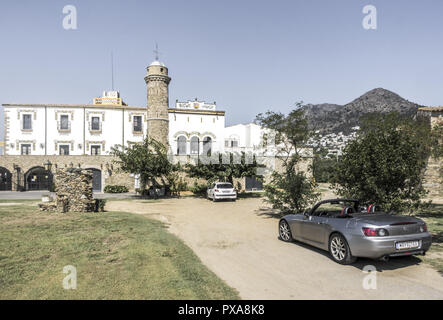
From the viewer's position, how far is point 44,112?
Result: 32.1 metres

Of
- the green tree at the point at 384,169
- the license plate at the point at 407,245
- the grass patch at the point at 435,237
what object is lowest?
the grass patch at the point at 435,237

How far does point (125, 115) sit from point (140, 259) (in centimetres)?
3058

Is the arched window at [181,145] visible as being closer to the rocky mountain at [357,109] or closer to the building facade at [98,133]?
the building facade at [98,133]

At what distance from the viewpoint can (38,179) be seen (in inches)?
1200

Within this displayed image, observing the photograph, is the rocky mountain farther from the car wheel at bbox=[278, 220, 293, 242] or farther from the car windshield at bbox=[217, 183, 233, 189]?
the car wheel at bbox=[278, 220, 293, 242]

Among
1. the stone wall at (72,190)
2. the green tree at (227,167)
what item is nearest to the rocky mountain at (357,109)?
the green tree at (227,167)

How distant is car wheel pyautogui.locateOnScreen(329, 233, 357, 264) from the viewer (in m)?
5.59

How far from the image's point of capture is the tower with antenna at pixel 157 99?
28812 millimetres

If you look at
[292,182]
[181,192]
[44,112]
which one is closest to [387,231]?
[292,182]

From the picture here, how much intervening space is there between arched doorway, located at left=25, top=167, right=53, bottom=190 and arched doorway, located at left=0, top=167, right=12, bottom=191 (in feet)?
6.03

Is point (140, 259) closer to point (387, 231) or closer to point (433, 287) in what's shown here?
point (387, 231)
